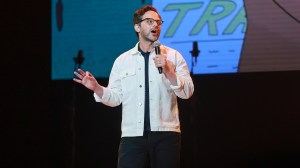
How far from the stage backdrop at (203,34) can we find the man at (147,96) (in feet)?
4.76

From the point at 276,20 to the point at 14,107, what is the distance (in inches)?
101

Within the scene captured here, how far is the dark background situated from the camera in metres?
4.27

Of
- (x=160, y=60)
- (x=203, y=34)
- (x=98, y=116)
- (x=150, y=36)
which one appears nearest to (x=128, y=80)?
(x=150, y=36)

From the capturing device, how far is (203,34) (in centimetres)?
429

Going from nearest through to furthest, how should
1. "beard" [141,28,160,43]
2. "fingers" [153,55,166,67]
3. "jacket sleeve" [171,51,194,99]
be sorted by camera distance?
1. "fingers" [153,55,166,67]
2. "jacket sleeve" [171,51,194,99]
3. "beard" [141,28,160,43]

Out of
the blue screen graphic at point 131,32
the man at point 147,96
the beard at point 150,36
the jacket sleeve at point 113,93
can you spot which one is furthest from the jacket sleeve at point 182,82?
the blue screen graphic at point 131,32

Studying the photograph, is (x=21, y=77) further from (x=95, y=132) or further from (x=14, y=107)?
(x=95, y=132)

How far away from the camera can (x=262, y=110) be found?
14.1 feet

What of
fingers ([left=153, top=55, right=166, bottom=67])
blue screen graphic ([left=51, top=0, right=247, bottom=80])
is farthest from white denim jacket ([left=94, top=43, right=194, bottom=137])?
blue screen graphic ([left=51, top=0, right=247, bottom=80])

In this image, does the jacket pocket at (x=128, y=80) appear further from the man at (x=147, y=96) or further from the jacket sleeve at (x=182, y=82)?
the jacket sleeve at (x=182, y=82)

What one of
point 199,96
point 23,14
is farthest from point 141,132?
point 23,14

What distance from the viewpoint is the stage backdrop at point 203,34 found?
13.7ft

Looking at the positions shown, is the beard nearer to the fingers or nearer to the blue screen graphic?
the fingers

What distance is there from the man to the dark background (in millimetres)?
1549
